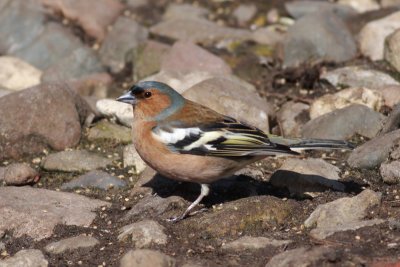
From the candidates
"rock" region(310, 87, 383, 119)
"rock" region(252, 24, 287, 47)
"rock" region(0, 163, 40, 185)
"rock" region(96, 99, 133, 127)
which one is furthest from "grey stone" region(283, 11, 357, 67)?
"rock" region(0, 163, 40, 185)

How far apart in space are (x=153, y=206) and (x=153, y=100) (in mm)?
883

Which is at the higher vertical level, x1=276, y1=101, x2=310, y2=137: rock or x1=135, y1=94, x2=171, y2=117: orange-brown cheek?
x1=135, y1=94, x2=171, y2=117: orange-brown cheek

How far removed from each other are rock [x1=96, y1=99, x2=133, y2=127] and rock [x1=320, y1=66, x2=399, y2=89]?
7.64ft

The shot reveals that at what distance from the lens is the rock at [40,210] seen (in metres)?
6.21

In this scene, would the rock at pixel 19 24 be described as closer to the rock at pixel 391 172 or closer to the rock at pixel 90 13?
the rock at pixel 90 13

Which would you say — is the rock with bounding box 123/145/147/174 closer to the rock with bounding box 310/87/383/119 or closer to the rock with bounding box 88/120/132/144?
the rock with bounding box 88/120/132/144

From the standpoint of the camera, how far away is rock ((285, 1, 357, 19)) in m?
10.6

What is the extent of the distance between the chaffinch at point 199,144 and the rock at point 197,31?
395 centimetres

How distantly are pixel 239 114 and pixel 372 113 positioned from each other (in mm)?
1296

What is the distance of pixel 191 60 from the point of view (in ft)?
31.4

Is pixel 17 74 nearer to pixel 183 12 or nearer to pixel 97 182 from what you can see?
pixel 183 12

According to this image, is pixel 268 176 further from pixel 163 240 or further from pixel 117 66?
pixel 117 66

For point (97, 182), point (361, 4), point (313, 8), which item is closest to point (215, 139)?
point (97, 182)

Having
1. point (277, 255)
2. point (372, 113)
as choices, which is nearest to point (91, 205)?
point (277, 255)
